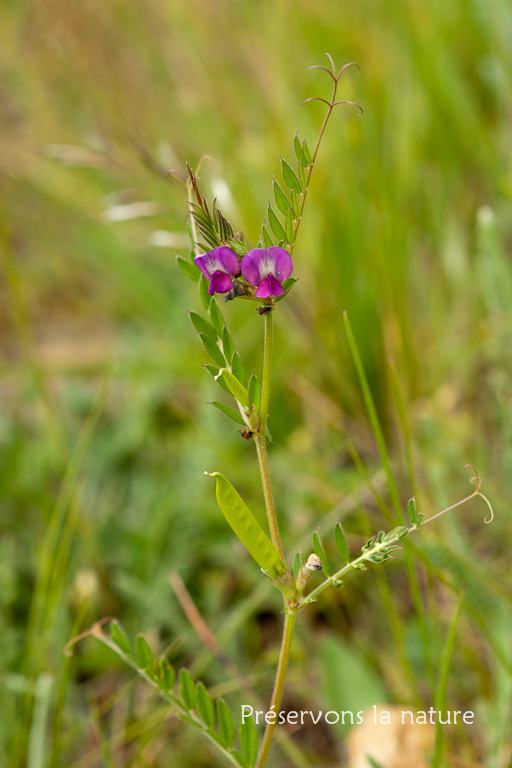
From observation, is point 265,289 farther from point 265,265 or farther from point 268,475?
point 268,475

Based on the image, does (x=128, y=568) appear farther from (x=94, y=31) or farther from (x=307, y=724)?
(x=94, y=31)

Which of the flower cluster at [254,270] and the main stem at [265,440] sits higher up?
the flower cluster at [254,270]

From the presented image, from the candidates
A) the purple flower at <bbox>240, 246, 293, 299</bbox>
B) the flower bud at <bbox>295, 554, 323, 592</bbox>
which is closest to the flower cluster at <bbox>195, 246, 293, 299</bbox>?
the purple flower at <bbox>240, 246, 293, 299</bbox>

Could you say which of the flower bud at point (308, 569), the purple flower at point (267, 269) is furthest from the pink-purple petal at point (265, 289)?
the flower bud at point (308, 569)

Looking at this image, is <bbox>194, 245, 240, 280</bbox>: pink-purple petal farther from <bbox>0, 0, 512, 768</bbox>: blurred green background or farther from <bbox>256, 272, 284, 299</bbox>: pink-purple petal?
<bbox>0, 0, 512, 768</bbox>: blurred green background

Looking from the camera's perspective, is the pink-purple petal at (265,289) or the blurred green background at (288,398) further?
the blurred green background at (288,398)

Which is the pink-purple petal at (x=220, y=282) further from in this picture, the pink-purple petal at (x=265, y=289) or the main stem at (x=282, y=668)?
the main stem at (x=282, y=668)

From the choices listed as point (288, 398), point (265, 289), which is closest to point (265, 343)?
point (265, 289)
